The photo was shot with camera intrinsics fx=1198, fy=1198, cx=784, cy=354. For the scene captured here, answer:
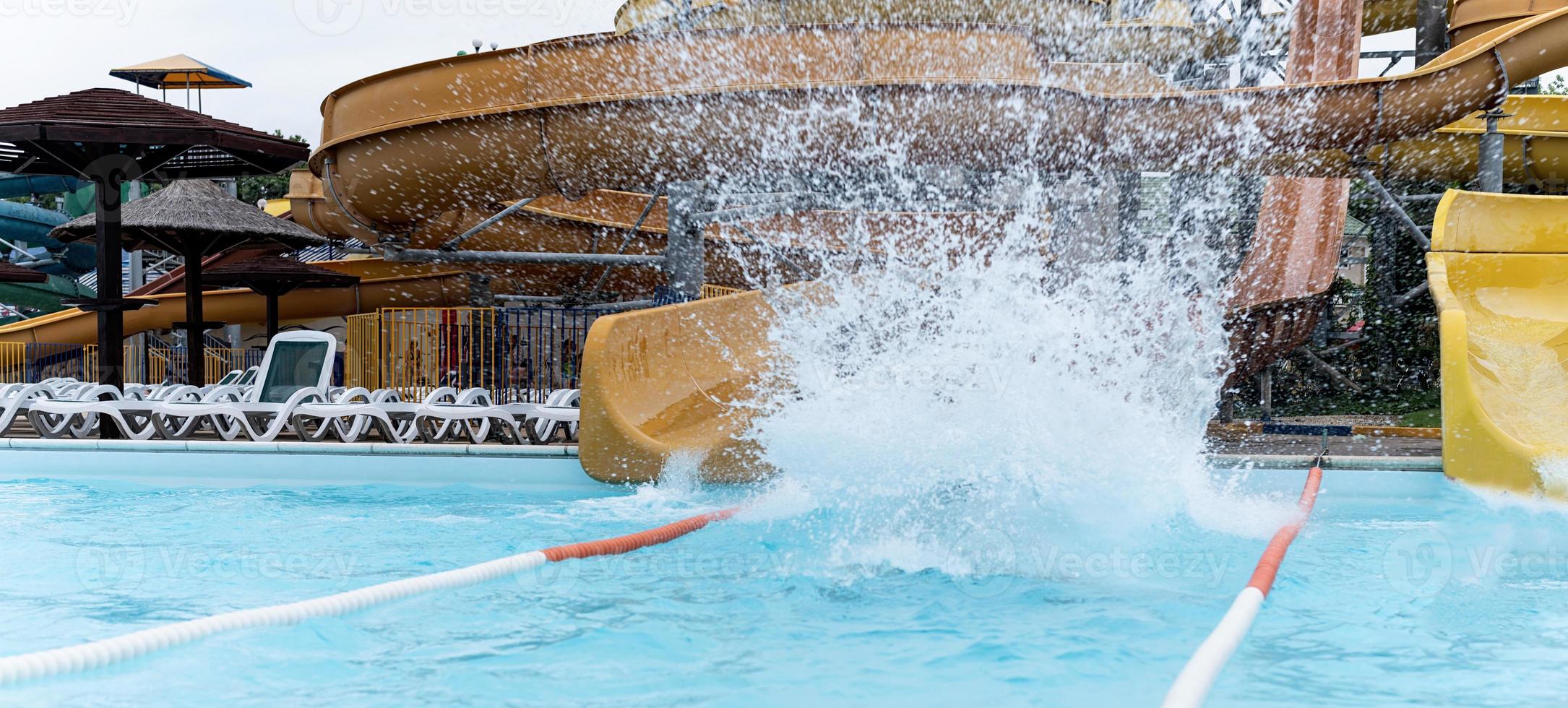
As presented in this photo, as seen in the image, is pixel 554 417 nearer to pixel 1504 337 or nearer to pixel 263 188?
pixel 1504 337

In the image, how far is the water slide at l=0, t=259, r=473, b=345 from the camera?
15.6m

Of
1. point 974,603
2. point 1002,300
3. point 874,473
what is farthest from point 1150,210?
point 974,603

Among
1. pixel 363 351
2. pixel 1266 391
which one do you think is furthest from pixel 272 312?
pixel 1266 391

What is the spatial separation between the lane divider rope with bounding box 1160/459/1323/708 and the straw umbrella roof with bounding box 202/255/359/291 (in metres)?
9.83

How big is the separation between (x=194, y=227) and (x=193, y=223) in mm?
94

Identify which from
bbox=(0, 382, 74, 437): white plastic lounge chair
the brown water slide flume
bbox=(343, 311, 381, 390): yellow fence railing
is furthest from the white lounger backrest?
the brown water slide flume

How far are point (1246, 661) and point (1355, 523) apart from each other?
3006mm

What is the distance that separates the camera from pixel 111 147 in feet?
29.6

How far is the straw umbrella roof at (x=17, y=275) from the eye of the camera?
14.0 m

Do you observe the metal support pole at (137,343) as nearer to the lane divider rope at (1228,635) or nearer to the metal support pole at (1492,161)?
the lane divider rope at (1228,635)

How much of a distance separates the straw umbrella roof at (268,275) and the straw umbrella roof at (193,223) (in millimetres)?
262

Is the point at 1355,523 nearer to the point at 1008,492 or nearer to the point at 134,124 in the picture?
the point at 1008,492

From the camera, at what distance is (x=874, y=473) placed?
17.0 ft

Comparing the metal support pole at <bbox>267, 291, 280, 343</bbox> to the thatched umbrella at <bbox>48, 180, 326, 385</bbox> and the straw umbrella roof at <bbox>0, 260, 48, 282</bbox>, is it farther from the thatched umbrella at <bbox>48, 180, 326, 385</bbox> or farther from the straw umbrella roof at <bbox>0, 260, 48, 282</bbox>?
the straw umbrella roof at <bbox>0, 260, 48, 282</bbox>
